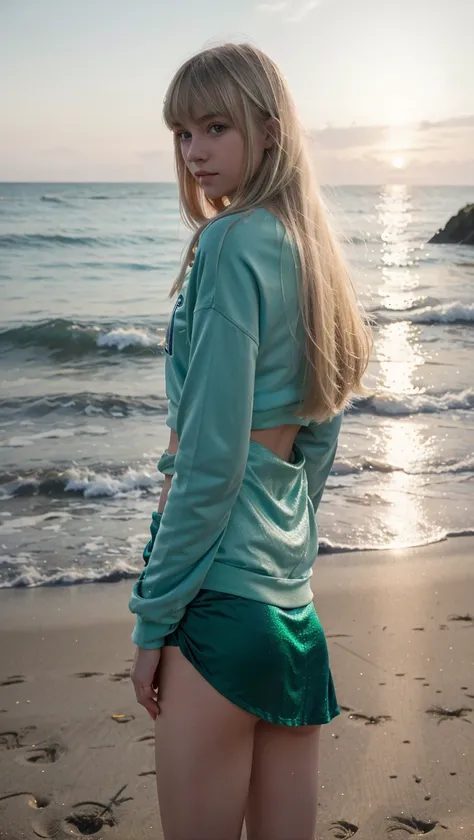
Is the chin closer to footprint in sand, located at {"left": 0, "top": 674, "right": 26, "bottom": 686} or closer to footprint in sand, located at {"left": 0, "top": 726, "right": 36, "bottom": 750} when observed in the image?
footprint in sand, located at {"left": 0, "top": 726, "right": 36, "bottom": 750}

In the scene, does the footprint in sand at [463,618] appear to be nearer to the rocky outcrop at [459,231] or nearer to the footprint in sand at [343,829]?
the footprint in sand at [343,829]

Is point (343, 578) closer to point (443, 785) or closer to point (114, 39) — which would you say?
point (443, 785)

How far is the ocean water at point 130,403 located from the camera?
527 cm

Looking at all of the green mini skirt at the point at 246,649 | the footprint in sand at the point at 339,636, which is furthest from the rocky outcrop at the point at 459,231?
the green mini skirt at the point at 246,649

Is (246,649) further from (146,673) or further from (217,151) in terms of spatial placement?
(217,151)

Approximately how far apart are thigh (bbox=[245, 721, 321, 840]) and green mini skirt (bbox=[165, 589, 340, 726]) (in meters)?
0.09

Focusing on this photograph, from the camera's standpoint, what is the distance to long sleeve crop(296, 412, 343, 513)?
5.99ft

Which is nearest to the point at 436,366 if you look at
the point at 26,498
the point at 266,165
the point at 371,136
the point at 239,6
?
the point at 239,6

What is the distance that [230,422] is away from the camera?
4.76 feet

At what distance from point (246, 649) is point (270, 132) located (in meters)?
0.88

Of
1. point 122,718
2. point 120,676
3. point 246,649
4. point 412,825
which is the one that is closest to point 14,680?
point 120,676

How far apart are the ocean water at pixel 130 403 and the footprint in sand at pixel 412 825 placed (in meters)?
1.50

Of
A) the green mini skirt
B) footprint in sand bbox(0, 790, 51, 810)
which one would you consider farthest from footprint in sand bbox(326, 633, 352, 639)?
the green mini skirt

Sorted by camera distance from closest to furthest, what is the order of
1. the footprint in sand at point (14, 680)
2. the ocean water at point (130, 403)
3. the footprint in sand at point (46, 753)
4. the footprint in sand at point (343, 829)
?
the footprint in sand at point (343, 829) < the footprint in sand at point (46, 753) < the footprint in sand at point (14, 680) < the ocean water at point (130, 403)
